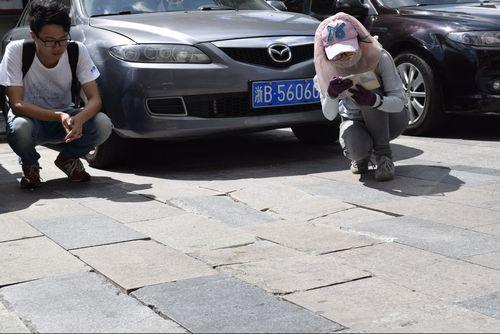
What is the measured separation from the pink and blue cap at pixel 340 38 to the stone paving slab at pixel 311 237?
1265 mm

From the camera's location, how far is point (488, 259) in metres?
3.80

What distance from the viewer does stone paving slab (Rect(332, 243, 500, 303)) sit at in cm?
340

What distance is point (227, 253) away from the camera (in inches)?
158

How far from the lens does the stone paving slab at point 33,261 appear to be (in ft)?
12.3

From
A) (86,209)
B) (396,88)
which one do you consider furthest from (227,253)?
(396,88)

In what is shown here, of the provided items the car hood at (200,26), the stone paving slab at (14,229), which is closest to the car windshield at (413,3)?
the car hood at (200,26)

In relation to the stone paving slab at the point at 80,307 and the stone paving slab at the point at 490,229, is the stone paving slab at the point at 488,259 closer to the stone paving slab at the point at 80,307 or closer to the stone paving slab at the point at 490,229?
the stone paving slab at the point at 490,229

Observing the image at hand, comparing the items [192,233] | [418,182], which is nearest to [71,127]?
[192,233]


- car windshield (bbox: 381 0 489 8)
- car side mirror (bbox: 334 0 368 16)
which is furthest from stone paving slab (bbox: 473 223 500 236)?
car windshield (bbox: 381 0 489 8)

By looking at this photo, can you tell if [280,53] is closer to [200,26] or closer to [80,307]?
[200,26]

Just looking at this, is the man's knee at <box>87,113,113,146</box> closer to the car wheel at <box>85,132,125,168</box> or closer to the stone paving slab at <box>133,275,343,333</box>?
the car wheel at <box>85,132,125,168</box>

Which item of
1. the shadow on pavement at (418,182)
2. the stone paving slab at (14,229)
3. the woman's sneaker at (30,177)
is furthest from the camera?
the woman's sneaker at (30,177)

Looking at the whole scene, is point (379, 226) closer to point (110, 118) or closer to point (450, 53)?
point (110, 118)

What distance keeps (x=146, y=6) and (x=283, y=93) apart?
148 cm
